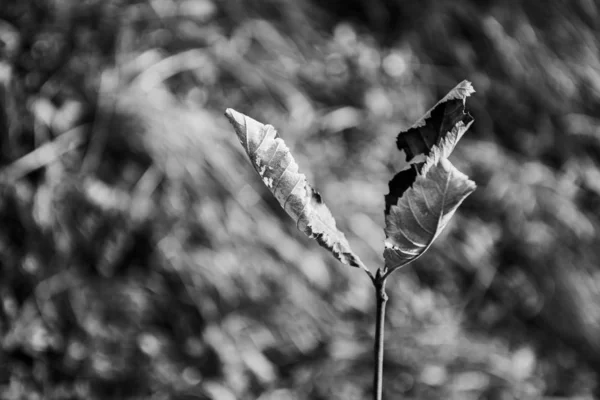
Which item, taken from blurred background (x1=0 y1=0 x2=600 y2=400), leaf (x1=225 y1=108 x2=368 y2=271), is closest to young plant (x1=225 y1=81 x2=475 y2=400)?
leaf (x1=225 y1=108 x2=368 y2=271)

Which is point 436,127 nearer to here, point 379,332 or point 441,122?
point 441,122

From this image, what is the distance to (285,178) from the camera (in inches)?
14.7

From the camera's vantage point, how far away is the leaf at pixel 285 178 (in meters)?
0.36

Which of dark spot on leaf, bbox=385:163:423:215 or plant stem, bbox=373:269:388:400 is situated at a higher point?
dark spot on leaf, bbox=385:163:423:215

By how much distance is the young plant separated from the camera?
1.06 ft

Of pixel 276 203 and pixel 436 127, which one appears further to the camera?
pixel 276 203

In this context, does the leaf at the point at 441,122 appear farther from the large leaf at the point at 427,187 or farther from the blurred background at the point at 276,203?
the blurred background at the point at 276,203

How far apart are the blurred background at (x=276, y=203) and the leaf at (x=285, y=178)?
94 centimetres

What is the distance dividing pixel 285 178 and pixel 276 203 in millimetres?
1199

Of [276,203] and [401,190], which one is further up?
[401,190]

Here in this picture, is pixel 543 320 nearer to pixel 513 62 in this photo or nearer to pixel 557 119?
pixel 557 119

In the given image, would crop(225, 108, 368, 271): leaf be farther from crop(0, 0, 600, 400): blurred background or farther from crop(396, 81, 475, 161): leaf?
Answer: crop(0, 0, 600, 400): blurred background

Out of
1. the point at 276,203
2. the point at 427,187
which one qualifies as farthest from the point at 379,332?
the point at 276,203

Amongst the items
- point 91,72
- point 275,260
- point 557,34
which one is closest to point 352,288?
point 275,260
